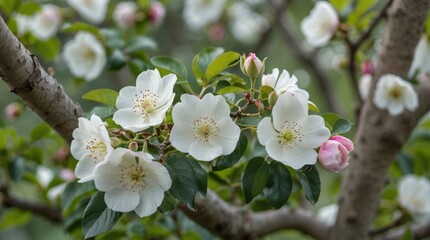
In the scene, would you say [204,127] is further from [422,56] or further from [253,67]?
[422,56]

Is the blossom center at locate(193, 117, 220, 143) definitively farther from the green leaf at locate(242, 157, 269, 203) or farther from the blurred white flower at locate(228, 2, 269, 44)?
the blurred white flower at locate(228, 2, 269, 44)

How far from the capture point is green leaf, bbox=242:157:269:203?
100 centimetres

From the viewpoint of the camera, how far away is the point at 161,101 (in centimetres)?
97

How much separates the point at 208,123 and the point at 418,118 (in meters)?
1.02

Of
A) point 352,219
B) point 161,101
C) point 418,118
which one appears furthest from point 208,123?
point 418,118

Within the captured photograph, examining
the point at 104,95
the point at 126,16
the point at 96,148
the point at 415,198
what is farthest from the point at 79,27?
the point at 415,198

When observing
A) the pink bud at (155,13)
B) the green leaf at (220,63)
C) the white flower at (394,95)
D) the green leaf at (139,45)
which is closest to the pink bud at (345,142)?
the green leaf at (220,63)

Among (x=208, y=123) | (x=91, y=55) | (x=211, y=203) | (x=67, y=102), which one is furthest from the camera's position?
(x=91, y=55)

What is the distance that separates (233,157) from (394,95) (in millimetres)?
757

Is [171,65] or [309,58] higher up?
[171,65]

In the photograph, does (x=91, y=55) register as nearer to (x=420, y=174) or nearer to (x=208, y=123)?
(x=208, y=123)

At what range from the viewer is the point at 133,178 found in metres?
0.95

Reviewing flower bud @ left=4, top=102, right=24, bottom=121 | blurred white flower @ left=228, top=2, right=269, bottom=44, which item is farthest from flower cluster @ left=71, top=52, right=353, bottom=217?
blurred white flower @ left=228, top=2, right=269, bottom=44

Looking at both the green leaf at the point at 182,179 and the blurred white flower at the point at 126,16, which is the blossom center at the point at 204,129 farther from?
the blurred white flower at the point at 126,16
